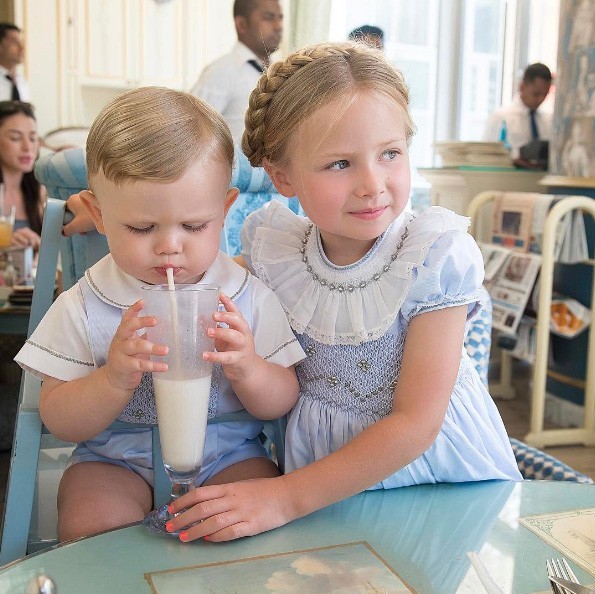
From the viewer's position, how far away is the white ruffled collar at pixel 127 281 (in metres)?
1.06

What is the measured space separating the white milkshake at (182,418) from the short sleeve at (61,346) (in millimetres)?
207

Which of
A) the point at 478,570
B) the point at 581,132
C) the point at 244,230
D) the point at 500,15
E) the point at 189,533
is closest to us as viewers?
the point at 478,570

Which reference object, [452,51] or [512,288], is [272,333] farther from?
[452,51]

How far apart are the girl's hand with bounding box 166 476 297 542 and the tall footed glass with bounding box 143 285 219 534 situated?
3 cm

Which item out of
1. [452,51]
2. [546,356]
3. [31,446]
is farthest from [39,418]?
[452,51]

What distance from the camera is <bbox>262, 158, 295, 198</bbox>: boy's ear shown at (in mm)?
1114

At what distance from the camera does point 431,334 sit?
1.00 metres

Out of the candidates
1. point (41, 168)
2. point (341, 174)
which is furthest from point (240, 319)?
point (41, 168)

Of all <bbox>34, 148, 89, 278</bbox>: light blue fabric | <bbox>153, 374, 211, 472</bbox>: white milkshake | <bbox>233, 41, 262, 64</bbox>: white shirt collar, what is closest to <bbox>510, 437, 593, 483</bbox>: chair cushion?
<bbox>153, 374, 211, 472</bbox>: white milkshake

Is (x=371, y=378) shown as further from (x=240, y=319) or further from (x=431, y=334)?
(x=240, y=319)

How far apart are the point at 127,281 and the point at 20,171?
3230mm

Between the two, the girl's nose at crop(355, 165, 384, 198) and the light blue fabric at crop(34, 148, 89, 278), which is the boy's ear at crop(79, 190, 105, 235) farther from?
the light blue fabric at crop(34, 148, 89, 278)

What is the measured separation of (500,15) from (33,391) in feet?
17.4

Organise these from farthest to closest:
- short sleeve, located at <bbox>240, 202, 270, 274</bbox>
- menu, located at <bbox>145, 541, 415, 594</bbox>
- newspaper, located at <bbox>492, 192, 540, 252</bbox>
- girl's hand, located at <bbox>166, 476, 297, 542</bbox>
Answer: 1. newspaper, located at <bbox>492, 192, 540, 252</bbox>
2. short sleeve, located at <bbox>240, 202, 270, 274</bbox>
3. girl's hand, located at <bbox>166, 476, 297, 542</bbox>
4. menu, located at <bbox>145, 541, 415, 594</bbox>
